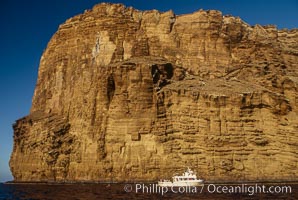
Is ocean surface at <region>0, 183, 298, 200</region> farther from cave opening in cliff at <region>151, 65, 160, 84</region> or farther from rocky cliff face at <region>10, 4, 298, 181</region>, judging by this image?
cave opening in cliff at <region>151, 65, 160, 84</region>

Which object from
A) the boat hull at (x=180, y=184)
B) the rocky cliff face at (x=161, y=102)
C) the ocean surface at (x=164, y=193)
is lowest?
the ocean surface at (x=164, y=193)

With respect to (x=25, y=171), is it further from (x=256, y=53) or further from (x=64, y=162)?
(x=256, y=53)

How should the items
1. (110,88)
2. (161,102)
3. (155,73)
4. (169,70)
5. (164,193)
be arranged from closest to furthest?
(164,193)
(161,102)
(155,73)
(110,88)
(169,70)

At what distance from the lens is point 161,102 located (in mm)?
85062

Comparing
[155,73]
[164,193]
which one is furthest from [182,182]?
[155,73]

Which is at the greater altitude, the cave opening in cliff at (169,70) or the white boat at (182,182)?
the cave opening in cliff at (169,70)

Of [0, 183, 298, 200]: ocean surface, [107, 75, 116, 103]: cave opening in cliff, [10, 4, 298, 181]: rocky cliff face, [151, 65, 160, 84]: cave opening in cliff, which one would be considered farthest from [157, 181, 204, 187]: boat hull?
[107, 75, 116, 103]: cave opening in cliff

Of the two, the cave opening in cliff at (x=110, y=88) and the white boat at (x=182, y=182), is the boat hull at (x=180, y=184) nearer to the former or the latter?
the white boat at (x=182, y=182)

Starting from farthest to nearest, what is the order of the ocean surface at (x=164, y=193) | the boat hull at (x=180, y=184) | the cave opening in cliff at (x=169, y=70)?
1. the cave opening in cliff at (x=169, y=70)
2. the boat hull at (x=180, y=184)
3. the ocean surface at (x=164, y=193)

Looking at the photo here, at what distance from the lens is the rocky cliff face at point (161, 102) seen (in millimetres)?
80750

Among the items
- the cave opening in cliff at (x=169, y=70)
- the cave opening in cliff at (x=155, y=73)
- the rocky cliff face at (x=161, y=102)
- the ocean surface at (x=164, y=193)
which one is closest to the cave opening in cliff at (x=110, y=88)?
the rocky cliff face at (x=161, y=102)

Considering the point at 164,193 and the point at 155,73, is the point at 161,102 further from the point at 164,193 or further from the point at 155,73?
the point at 164,193

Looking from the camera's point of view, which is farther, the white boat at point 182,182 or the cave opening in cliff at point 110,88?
the cave opening in cliff at point 110,88

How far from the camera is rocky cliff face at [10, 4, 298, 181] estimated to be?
80.8 m
